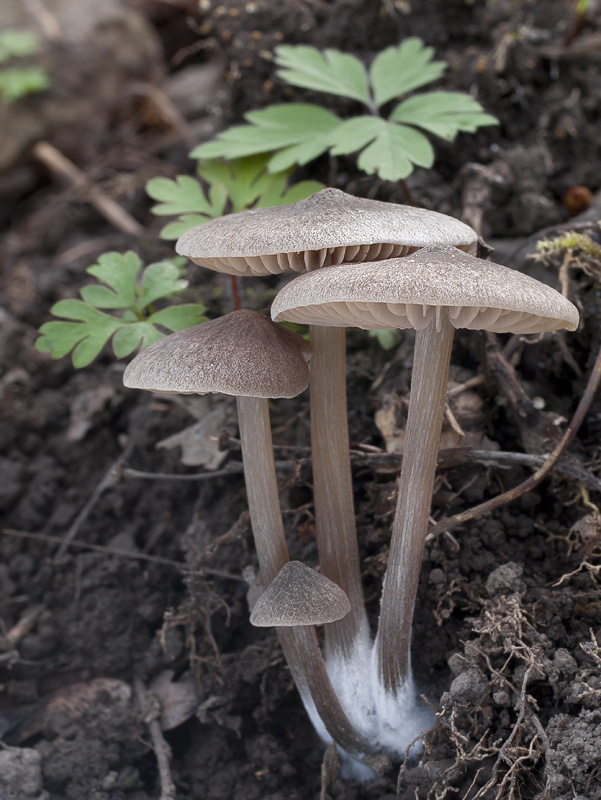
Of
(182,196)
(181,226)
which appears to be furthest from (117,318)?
(182,196)

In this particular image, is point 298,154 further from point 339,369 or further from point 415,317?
point 415,317

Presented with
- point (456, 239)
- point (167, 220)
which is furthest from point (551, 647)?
point (167, 220)

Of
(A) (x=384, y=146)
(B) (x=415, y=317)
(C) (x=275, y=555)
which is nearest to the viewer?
(B) (x=415, y=317)

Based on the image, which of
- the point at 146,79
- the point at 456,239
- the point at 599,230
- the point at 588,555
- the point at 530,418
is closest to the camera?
the point at 456,239

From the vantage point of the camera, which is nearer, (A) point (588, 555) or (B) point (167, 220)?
(A) point (588, 555)

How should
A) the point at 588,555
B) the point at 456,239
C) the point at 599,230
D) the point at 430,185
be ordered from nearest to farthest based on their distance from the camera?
1. the point at 456,239
2. the point at 588,555
3. the point at 599,230
4. the point at 430,185

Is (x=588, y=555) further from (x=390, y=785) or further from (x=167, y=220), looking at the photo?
(x=167, y=220)
